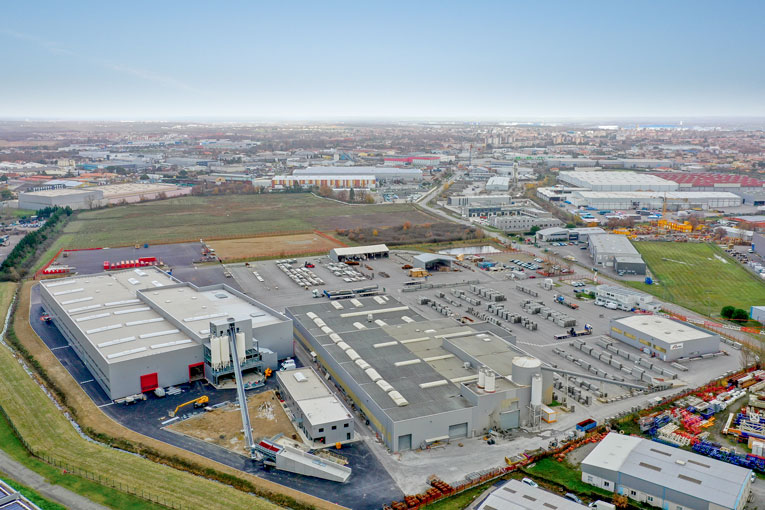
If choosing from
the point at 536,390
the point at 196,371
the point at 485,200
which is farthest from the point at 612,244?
the point at 196,371

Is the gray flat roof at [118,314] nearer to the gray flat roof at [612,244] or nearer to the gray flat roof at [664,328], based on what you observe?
the gray flat roof at [664,328]

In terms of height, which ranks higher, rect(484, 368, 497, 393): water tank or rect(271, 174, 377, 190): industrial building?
rect(271, 174, 377, 190): industrial building

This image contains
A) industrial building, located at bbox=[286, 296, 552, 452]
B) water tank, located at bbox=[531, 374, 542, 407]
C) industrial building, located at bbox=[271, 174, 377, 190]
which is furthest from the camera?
industrial building, located at bbox=[271, 174, 377, 190]

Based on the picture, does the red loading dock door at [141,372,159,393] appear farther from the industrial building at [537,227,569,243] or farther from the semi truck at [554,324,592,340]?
the industrial building at [537,227,569,243]

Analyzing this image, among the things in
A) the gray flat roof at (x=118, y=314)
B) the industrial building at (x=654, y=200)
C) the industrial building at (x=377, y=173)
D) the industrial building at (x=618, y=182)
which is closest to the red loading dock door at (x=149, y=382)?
the gray flat roof at (x=118, y=314)

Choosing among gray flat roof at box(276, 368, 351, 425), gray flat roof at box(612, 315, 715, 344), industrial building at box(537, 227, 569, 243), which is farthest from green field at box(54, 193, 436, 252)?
gray flat roof at box(276, 368, 351, 425)

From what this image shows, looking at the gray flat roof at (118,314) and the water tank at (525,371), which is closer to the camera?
the water tank at (525,371)

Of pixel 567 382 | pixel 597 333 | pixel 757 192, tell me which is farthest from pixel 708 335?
pixel 757 192
